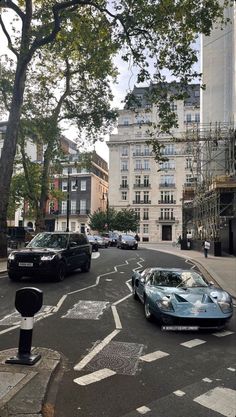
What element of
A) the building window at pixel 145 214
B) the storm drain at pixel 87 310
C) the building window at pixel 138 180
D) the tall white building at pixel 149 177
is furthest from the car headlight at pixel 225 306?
the building window at pixel 138 180

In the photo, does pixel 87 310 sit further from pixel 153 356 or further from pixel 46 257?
pixel 46 257

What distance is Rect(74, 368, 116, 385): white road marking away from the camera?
4949 mm

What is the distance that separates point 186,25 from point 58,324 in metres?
12.3

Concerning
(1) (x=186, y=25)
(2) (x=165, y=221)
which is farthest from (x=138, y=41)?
(2) (x=165, y=221)

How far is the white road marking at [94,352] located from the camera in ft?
18.0

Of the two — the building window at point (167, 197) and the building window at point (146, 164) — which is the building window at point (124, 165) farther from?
the building window at point (167, 197)

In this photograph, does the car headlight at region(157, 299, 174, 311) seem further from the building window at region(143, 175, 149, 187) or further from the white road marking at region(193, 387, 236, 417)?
the building window at region(143, 175, 149, 187)

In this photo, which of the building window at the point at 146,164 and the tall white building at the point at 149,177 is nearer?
the tall white building at the point at 149,177

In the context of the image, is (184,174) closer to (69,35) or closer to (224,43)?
(224,43)

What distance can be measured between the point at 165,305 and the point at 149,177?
257 feet

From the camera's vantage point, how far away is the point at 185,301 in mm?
7707

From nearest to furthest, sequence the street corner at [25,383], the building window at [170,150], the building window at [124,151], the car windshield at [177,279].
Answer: the street corner at [25,383]
the car windshield at [177,279]
the building window at [170,150]
the building window at [124,151]

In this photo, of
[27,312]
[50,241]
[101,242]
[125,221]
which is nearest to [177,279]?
[27,312]

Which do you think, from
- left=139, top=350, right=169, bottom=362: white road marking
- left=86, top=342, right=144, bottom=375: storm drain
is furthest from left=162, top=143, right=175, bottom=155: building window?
left=139, top=350, right=169, bottom=362: white road marking
